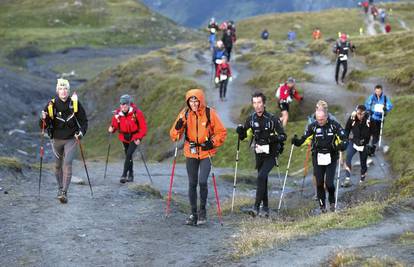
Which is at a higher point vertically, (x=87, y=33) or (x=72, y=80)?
(x=87, y=33)

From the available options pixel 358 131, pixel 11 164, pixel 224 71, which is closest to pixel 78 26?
pixel 224 71

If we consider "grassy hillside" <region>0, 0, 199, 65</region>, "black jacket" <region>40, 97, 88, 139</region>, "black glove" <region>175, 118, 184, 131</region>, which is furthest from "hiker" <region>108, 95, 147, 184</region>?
"grassy hillside" <region>0, 0, 199, 65</region>

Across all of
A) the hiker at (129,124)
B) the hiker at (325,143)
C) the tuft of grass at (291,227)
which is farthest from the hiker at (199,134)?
the hiker at (129,124)

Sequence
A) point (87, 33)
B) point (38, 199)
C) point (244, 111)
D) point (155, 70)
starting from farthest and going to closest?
point (87, 33)
point (155, 70)
point (244, 111)
point (38, 199)

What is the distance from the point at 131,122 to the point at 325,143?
6.94 metres

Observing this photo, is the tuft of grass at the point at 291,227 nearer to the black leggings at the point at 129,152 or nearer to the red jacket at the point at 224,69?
the black leggings at the point at 129,152

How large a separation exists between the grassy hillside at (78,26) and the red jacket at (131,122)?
84074 millimetres

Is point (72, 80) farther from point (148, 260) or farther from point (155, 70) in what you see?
point (148, 260)

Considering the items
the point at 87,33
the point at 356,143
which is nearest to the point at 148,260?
the point at 356,143

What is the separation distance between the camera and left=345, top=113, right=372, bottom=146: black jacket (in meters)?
20.2

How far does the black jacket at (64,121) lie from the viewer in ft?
51.1

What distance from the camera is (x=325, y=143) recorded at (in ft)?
49.3

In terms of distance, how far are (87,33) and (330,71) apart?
7814cm

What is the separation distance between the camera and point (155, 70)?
198ft
